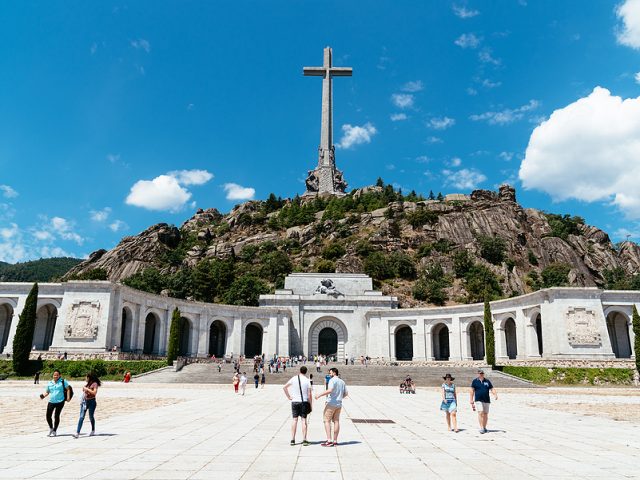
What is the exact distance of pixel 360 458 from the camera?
8336mm

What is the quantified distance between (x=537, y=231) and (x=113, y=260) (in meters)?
72.7

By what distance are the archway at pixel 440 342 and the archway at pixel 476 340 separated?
3.09 m

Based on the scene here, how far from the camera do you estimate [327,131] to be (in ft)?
305

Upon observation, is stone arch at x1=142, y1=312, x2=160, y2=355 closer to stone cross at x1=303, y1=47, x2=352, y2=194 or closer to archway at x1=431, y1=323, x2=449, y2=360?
archway at x1=431, y1=323, x2=449, y2=360

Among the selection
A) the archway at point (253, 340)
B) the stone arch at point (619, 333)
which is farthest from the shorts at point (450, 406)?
the archway at point (253, 340)

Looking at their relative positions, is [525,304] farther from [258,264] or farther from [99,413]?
[258,264]

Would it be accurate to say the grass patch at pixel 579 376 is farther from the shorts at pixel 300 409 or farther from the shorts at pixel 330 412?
the shorts at pixel 300 409

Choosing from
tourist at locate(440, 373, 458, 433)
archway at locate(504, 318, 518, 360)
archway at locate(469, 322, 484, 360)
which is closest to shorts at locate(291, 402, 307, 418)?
tourist at locate(440, 373, 458, 433)

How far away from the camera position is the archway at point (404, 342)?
5188cm

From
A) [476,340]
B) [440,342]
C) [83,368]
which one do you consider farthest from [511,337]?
[83,368]

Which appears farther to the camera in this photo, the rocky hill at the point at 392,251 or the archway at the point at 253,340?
the rocky hill at the point at 392,251

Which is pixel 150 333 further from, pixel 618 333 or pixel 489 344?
pixel 618 333

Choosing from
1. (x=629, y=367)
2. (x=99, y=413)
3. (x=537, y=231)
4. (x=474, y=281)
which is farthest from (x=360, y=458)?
(x=537, y=231)

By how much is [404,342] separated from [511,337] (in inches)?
441
